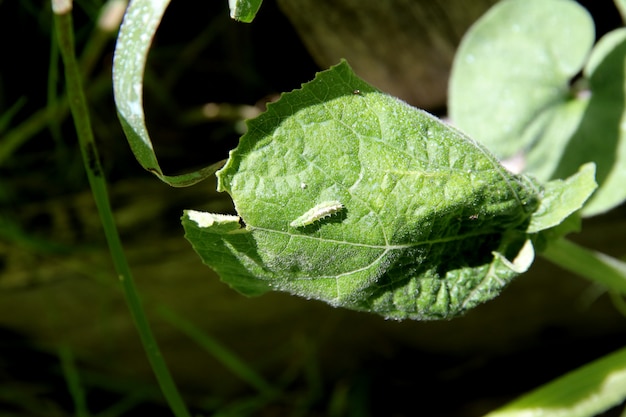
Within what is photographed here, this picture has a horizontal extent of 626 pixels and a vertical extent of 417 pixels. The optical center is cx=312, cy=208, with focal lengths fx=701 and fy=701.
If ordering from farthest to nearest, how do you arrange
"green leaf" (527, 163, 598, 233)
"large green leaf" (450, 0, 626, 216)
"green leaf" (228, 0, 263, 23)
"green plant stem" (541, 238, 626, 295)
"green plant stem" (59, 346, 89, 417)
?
"green plant stem" (59, 346, 89, 417) < "large green leaf" (450, 0, 626, 216) < "green plant stem" (541, 238, 626, 295) < "green leaf" (527, 163, 598, 233) < "green leaf" (228, 0, 263, 23)

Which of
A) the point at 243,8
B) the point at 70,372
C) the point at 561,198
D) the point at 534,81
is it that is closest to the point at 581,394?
the point at 561,198

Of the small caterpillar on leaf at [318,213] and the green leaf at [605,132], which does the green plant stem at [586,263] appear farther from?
the small caterpillar on leaf at [318,213]

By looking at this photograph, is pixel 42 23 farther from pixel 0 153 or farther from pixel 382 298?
pixel 382 298

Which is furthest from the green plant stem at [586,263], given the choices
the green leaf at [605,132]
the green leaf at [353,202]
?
the green leaf at [353,202]

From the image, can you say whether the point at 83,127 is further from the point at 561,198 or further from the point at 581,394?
the point at 581,394

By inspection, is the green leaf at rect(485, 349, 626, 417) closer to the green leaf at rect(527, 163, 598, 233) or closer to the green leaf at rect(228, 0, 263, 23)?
the green leaf at rect(527, 163, 598, 233)

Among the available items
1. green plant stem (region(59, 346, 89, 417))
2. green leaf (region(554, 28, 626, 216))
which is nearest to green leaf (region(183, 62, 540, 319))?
green leaf (region(554, 28, 626, 216))

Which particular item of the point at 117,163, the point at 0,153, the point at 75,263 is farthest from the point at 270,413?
the point at 0,153
